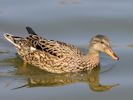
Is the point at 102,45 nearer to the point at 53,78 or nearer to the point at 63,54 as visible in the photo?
the point at 63,54

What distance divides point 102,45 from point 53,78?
110 cm

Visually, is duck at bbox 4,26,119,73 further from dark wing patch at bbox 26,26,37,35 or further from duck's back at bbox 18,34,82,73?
dark wing patch at bbox 26,26,37,35

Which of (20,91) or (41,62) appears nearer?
(20,91)

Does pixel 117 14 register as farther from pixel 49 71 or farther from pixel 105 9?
pixel 49 71

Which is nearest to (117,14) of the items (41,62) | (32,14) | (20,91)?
(32,14)

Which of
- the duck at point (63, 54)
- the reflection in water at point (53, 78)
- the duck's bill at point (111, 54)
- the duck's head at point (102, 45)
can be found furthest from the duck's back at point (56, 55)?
the duck's bill at point (111, 54)

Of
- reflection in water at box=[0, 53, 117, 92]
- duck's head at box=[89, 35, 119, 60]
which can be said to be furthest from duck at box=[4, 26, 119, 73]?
reflection in water at box=[0, 53, 117, 92]

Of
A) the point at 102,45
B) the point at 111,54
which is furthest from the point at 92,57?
the point at 111,54

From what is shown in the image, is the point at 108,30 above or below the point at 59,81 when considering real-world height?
above

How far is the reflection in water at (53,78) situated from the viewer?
37.7ft

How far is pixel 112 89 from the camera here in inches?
440

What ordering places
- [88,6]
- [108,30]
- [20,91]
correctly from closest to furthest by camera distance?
[20,91] < [108,30] < [88,6]

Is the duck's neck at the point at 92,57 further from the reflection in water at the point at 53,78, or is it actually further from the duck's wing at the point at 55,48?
the duck's wing at the point at 55,48

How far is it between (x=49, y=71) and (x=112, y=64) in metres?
1.20
